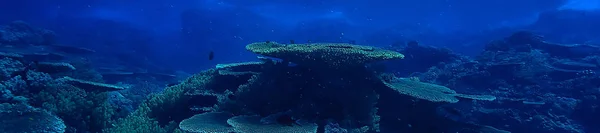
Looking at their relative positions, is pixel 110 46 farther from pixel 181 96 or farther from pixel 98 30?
pixel 181 96

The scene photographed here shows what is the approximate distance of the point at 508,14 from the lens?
55.3 meters

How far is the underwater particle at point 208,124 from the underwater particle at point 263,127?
16cm

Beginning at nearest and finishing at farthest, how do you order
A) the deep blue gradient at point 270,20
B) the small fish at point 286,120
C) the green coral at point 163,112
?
1. the small fish at point 286,120
2. the green coral at point 163,112
3. the deep blue gradient at point 270,20

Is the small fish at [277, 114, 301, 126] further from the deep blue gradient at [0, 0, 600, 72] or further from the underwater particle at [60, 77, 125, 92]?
the deep blue gradient at [0, 0, 600, 72]

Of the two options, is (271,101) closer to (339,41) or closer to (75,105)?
(75,105)

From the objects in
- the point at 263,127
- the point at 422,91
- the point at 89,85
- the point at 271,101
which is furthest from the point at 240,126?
the point at 89,85

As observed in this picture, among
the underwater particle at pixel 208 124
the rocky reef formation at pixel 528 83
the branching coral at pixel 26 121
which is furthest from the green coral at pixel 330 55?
the branching coral at pixel 26 121

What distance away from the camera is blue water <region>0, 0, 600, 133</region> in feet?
24.8

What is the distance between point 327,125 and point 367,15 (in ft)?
176

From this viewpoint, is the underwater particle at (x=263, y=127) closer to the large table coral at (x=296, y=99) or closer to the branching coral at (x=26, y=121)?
the large table coral at (x=296, y=99)

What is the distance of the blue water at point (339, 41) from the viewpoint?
7551 mm

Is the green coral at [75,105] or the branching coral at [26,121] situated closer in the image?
the branching coral at [26,121]

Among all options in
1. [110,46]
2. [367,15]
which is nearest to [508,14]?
[367,15]

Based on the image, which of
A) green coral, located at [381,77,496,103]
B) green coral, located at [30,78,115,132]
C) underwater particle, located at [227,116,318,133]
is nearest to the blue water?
green coral, located at [30,78,115,132]
